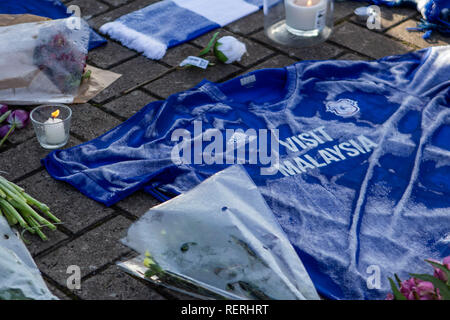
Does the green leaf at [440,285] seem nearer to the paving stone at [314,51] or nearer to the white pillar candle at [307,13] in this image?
the paving stone at [314,51]

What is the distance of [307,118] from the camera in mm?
3186

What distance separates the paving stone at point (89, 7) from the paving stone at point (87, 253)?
5.96 feet

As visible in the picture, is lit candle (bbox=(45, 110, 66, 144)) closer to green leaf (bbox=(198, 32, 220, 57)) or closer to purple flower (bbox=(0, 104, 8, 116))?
purple flower (bbox=(0, 104, 8, 116))

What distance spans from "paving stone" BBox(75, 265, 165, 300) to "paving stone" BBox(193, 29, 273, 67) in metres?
1.57

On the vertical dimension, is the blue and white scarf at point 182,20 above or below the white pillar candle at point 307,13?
below

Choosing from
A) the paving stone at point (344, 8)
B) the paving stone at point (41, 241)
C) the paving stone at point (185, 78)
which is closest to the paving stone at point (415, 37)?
the paving stone at point (344, 8)

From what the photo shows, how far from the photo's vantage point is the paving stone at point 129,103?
11.0ft

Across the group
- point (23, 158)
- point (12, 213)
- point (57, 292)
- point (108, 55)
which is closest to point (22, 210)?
point (12, 213)

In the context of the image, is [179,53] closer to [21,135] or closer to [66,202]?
[21,135]

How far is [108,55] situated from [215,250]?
5.88 feet

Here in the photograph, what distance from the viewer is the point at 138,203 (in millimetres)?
2826

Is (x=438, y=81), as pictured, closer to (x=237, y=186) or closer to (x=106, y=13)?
(x=237, y=186)

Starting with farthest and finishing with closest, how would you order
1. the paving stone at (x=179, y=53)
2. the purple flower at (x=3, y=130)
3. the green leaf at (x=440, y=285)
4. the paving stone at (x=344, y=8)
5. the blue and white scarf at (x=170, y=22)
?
the paving stone at (x=344, y=8), the blue and white scarf at (x=170, y=22), the paving stone at (x=179, y=53), the purple flower at (x=3, y=130), the green leaf at (x=440, y=285)
